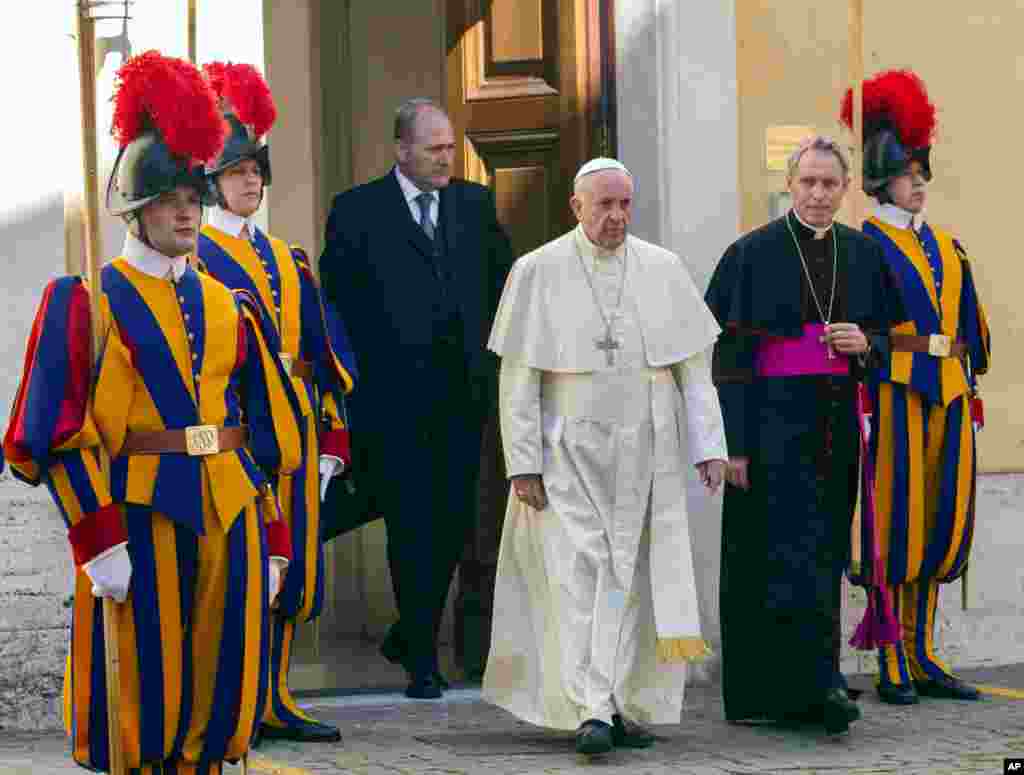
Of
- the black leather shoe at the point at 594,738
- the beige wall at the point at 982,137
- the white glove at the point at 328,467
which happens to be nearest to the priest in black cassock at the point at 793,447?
the black leather shoe at the point at 594,738

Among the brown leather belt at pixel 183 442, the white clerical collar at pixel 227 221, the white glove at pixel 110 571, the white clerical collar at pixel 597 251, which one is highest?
the white clerical collar at pixel 227 221

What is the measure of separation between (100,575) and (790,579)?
322 centimetres

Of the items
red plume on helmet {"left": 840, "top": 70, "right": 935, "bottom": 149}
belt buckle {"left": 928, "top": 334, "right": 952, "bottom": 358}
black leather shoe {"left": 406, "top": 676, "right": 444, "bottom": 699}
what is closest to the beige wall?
red plume on helmet {"left": 840, "top": 70, "right": 935, "bottom": 149}

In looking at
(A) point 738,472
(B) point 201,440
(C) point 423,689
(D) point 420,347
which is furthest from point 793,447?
(B) point 201,440

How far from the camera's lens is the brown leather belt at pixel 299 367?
820 centimetres

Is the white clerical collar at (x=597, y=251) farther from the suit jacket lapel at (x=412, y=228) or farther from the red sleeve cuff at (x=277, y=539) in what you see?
the red sleeve cuff at (x=277, y=539)

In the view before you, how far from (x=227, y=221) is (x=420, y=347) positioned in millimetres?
1418

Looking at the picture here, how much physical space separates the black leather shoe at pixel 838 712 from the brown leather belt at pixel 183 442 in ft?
9.22

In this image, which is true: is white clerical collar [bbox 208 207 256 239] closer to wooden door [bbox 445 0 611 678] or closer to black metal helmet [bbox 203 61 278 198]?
black metal helmet [bbox 203 61 278 198]

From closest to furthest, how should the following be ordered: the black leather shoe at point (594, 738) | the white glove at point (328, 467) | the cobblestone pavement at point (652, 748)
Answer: the cobblestone pavement at point (652, 748), the black leather shoe at point (594, 738), the white glove at point (328, 467)

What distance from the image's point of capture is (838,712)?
817 centimetres

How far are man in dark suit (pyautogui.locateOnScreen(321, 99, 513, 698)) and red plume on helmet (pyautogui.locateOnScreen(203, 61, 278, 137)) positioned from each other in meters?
1.21

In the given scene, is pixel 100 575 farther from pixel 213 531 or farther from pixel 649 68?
pixel 649 68

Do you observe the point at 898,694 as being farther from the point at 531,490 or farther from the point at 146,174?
the point at 146,174
